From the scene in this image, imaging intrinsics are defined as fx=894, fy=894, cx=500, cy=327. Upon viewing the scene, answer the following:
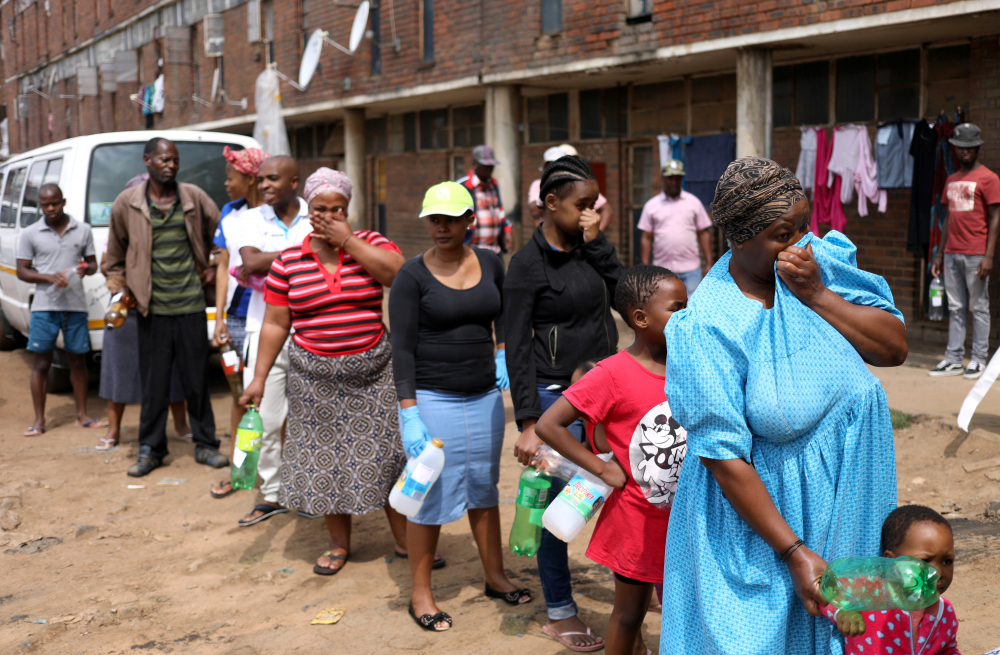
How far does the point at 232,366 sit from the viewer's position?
224 inches

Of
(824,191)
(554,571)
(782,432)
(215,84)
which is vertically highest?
(215,84)

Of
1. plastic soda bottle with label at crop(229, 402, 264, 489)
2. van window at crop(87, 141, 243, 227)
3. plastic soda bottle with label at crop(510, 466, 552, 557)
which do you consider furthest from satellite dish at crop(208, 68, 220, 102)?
plastic soda bottle with label at crop(510, 466, 552, 557)

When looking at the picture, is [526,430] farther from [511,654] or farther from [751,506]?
[751,506]

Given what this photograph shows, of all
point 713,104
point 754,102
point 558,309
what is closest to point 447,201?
point 558,309

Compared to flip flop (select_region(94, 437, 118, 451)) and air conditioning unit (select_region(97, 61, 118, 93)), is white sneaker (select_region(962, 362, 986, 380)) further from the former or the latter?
air conditioning unit (select_region(97, 61, 118, 93))

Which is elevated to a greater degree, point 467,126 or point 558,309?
point 467,126

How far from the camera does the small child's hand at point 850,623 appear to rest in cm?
188

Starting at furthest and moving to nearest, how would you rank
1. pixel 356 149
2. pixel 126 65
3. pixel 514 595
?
pixel 126 65, pixel 356 149, pixel 514 595

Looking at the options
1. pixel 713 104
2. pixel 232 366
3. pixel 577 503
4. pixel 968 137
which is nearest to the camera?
pixel 577 503

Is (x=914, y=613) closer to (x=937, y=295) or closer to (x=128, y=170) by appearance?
(x=937, y=295)

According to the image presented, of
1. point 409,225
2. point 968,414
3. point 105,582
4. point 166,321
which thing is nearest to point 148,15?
point 409,225

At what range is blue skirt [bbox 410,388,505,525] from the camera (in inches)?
157

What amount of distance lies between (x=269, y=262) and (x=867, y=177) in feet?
21.3

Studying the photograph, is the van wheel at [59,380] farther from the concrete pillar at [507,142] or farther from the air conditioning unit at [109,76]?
the air conditioning unit at [109,76]
